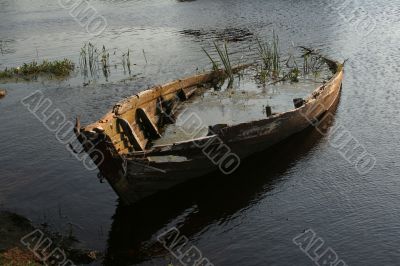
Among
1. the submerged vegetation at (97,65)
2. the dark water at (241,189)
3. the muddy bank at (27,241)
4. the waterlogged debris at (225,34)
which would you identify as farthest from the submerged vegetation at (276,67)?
the muddy bank at (27,241)

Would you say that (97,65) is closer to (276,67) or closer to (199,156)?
(276,67)

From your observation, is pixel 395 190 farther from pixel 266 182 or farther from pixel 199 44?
pixel 199 44

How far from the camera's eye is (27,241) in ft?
31.9

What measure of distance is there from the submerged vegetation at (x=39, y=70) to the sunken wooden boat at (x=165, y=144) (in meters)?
9.08

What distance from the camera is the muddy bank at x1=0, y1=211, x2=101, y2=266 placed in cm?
901

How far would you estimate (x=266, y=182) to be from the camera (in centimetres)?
1287

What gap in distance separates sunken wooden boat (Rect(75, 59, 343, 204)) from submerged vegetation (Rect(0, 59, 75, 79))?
908 cm

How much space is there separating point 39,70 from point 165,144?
13609 millimetres

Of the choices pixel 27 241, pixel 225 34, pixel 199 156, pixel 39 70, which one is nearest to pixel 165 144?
pixel 199 156

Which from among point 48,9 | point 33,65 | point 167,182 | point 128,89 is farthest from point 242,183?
point 48,9

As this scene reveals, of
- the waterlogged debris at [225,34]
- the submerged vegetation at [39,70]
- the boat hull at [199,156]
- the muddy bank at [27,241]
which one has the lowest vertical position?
the submerged vegetation at [39,70]

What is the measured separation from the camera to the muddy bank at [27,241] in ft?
29.6

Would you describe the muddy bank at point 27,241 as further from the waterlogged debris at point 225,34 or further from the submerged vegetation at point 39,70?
the waterlogged debris at point 225,34

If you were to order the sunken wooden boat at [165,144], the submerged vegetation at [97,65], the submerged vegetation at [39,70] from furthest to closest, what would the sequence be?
1. the submerged vegetation at [39,70]
2. the submerged vegetation at [97,65]
3. the sunken wooden boat at [165,144]
